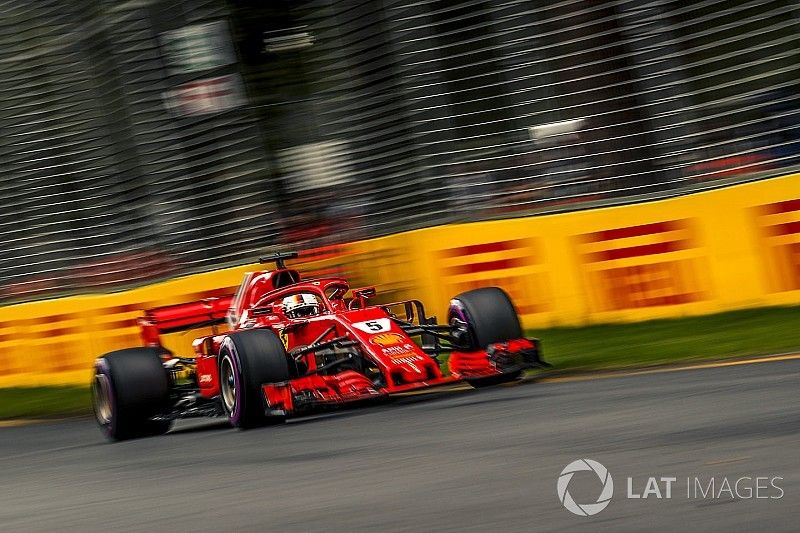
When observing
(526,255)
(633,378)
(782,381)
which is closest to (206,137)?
(526,255)

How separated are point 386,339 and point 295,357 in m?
0.68

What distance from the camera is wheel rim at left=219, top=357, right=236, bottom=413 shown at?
1051 centimetres

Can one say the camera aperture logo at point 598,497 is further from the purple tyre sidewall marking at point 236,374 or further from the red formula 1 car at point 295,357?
the purple tyre sidewall marking at point 236,374

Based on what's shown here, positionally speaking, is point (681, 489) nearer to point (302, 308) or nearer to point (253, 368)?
point (253, 368)

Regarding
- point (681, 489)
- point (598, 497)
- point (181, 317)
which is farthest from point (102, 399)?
point (681, 489)

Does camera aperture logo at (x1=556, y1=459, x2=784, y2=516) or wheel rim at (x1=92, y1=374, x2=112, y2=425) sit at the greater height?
wheel rim at (x1=92, y1=374, x2=112, y2=425)

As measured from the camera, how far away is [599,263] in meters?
13.2

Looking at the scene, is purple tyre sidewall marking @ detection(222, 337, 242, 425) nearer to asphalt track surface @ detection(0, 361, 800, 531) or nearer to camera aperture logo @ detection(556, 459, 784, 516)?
asphalt track surface @ detection(0, 361, 800, 531)

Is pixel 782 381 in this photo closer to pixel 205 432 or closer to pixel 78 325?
pixel 205 432

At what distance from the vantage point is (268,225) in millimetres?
16703

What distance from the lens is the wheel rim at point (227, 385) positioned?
1051 cm

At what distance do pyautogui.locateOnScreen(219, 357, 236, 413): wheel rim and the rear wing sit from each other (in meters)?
1.44

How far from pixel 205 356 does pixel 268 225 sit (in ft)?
18.3

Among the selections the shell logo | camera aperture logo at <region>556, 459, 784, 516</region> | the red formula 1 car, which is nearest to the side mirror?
the red formula 1 car
